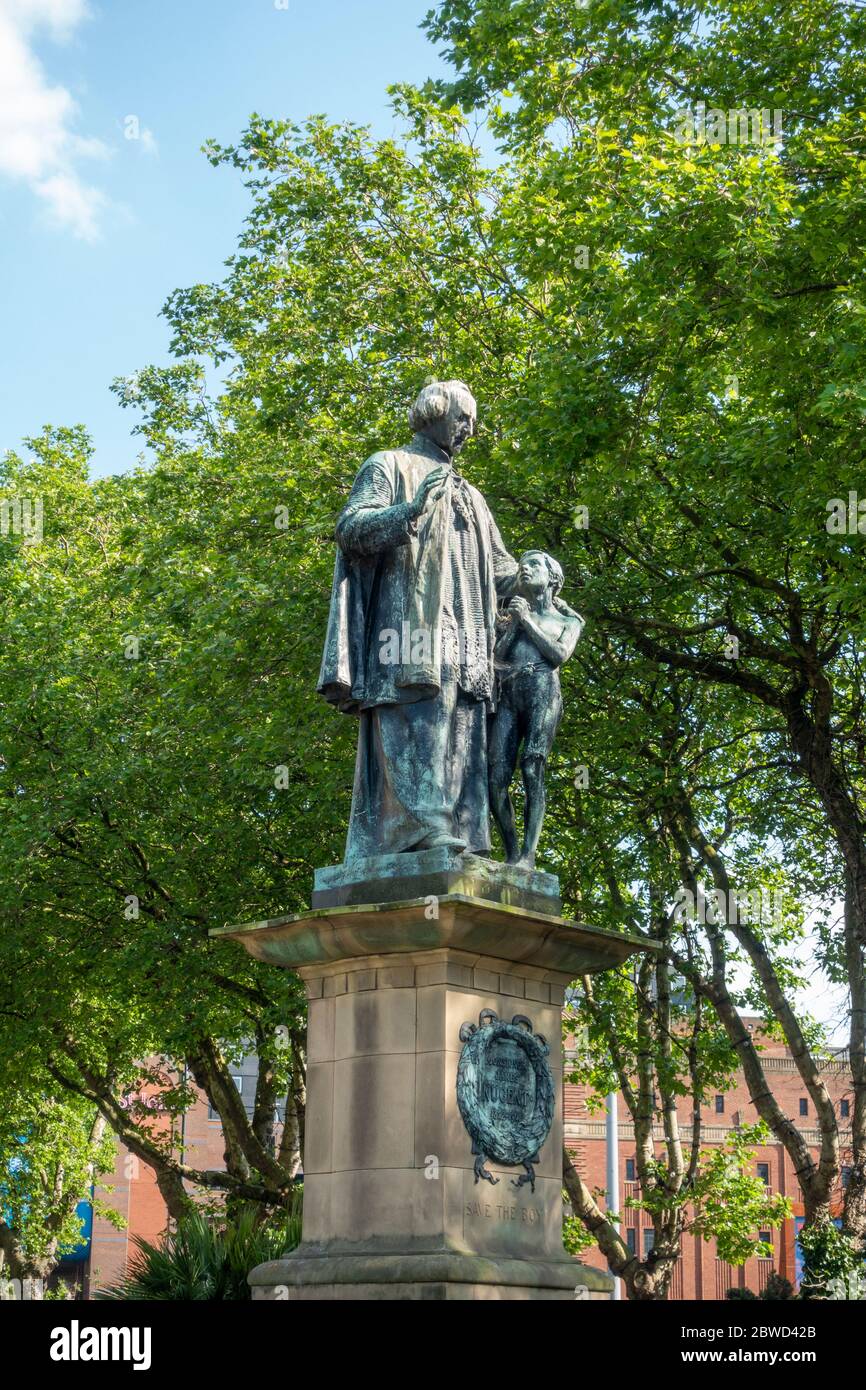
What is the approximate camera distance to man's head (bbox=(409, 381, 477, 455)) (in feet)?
31.3

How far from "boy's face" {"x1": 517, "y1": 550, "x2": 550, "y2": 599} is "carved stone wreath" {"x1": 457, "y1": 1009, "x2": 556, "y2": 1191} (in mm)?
2469

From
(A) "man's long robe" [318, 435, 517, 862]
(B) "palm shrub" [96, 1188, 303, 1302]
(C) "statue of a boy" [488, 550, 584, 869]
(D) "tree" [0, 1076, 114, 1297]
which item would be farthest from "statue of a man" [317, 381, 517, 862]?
(D) "tree" [0, 1076, 114, 1297]

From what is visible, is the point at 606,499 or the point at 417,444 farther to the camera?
the point at 606,499

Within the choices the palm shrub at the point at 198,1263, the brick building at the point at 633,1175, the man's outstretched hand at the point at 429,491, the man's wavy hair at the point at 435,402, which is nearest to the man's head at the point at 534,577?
the man's outstretched hand at the point at 429,491

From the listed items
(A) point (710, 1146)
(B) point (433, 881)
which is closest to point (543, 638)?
(B) point (433, 881)

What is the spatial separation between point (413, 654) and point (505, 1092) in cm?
235

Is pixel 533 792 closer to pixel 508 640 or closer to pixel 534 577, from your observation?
pixel 508 640

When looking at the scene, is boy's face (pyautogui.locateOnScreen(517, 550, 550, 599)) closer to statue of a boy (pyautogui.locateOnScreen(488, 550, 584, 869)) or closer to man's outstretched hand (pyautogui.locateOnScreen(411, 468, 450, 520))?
statue of a boy (pyautogui.locateOnScreen(488, 550, 584, 869))

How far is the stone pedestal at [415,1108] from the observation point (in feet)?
25.7

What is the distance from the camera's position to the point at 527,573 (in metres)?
9.56

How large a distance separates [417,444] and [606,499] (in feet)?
34.0

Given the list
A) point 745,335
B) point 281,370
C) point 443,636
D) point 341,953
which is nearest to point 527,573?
point 443,636

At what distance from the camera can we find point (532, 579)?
9.55 metres
